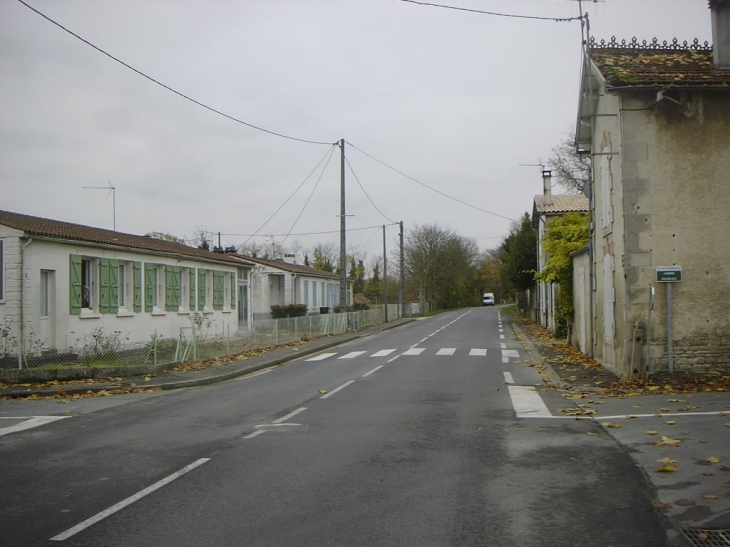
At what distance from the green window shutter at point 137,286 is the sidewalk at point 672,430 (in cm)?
1314

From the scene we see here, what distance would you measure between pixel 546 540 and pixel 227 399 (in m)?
8.72

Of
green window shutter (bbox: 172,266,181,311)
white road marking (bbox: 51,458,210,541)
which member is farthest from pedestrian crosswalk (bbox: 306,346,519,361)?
white road marking (bbox: 51,458,210,541)

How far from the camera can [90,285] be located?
66.7 feet

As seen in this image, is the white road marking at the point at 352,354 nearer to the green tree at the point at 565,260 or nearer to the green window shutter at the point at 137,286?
the green window shutter at the point at 137,286

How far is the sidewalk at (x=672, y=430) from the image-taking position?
5.41 m

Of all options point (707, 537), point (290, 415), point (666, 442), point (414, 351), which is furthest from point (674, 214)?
point (414, 351)

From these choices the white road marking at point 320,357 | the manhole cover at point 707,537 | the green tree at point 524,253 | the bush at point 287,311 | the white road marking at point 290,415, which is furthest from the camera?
the green tree at point 524,253

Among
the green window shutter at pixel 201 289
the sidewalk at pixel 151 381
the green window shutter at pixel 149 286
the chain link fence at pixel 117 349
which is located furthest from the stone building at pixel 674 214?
the green window shutter at pixel 201 289

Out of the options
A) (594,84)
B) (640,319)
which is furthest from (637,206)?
(594,84)

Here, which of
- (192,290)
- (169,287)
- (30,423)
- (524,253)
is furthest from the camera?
(524,253)

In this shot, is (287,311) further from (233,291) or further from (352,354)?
(352,354)

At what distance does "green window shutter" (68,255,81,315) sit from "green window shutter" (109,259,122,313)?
5.36ft

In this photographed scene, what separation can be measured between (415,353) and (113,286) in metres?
9.72

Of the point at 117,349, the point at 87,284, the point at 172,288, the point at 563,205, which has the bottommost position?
the point at 117,349
